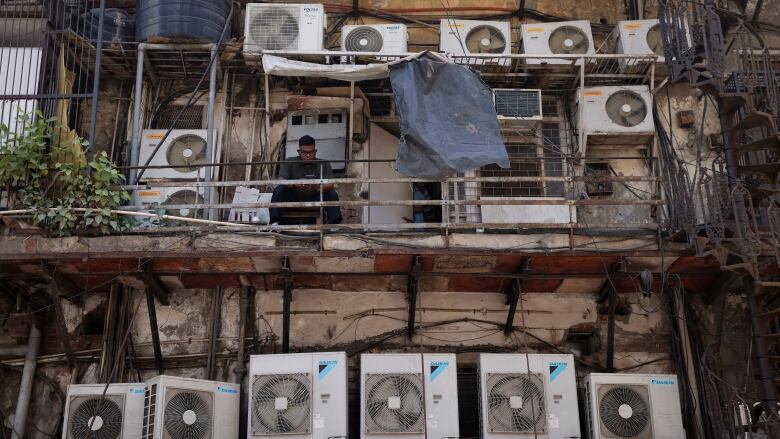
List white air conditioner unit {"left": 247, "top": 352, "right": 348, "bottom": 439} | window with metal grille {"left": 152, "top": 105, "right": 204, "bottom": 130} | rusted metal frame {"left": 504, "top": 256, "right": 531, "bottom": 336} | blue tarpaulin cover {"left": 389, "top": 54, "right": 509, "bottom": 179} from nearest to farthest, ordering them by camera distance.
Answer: white air conditioner unit {"left": 247, "top": 352, "right": 348, "bottom": 439} < blue tarpaulin cover {"left": 389, "top": 54, "right": 509, "bottom": 179} < rusted metal frame {"left": 504, "top": 256, "right": 531, "bottom": 336} < window with metal grille {"left": 152, "top": 105, "right": 204, "bottom": 130}

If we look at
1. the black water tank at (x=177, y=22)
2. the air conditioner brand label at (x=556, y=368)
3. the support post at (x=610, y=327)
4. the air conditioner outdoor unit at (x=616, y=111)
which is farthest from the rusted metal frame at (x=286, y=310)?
the air conditioner outdoor unit at (x=616, y=111)

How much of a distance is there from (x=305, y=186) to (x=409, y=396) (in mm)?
2852

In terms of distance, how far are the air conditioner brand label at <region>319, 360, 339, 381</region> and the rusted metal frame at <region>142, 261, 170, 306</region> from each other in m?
2.44

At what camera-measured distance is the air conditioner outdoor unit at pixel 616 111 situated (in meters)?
11.9

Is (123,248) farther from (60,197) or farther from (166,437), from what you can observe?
(166,437)

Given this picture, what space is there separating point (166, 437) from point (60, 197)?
312 cm

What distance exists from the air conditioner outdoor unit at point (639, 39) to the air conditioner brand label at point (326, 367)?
5.62 meters

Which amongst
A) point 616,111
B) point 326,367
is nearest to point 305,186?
point 326,367

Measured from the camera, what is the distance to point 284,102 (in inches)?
493

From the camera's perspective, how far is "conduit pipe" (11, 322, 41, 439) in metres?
10.8

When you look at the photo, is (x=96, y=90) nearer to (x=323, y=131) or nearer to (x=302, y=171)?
(x=302, y=171)

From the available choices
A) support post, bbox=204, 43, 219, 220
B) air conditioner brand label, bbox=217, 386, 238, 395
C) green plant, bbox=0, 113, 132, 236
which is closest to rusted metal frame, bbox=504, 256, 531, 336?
air conditioner brand label, bbox=217, 386, 238, 395

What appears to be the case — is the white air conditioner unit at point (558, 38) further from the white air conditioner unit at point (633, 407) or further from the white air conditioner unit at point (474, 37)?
the white air conditioner unit at point (633, 407)

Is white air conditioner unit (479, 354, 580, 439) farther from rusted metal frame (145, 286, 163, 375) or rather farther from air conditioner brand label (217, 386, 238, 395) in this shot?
rusted metal frame (145, 286, 163, 375)
